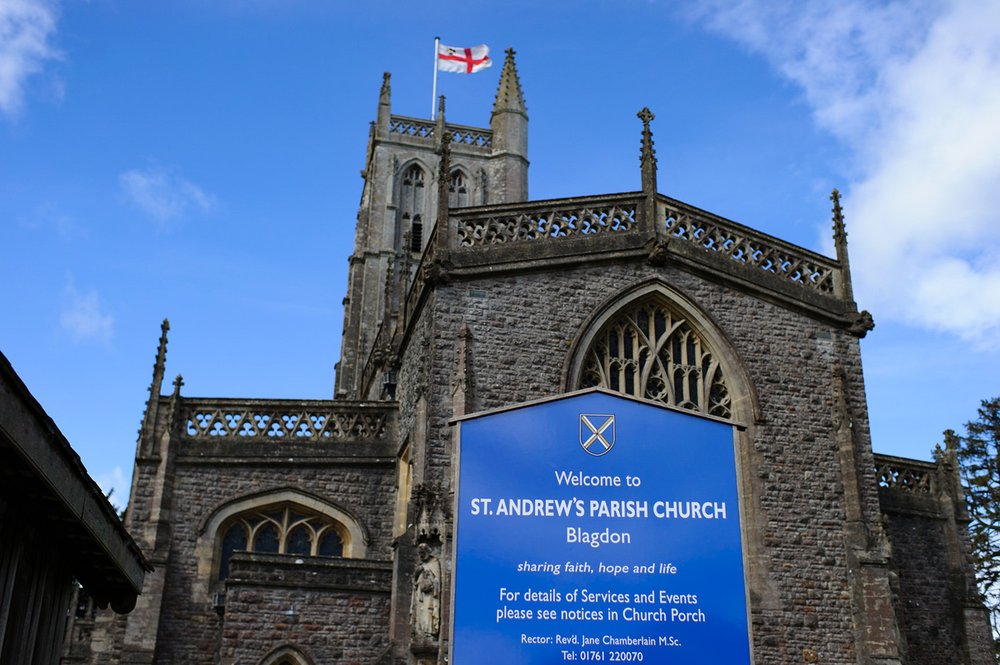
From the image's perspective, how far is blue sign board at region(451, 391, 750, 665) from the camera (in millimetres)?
6121

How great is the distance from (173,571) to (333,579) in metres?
3.48

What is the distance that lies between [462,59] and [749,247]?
35098mm

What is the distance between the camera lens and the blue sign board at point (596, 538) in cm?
612

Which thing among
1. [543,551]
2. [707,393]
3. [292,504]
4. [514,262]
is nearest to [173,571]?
[292,504]

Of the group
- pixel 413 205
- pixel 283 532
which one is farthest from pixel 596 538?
pixel 413 205

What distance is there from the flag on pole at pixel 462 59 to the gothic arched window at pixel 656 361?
35.6 m

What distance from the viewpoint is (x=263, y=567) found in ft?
55.3

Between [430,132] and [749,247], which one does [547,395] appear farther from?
[430,132]

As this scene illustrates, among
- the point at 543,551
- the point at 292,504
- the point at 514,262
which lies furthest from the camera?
the point at 292,504

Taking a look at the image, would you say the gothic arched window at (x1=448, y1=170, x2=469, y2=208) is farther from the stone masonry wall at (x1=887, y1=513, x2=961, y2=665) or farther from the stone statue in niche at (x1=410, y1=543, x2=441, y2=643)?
the stone statue in niche at (x1=410, y1=543, x2=441, y2=643)

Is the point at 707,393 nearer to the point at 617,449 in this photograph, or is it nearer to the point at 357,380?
the point at 617,449

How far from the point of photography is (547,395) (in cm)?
1772

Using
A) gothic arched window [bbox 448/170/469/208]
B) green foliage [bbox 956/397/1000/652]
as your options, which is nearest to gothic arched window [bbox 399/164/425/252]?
gothic arched window [bbox 448/170/469/208]

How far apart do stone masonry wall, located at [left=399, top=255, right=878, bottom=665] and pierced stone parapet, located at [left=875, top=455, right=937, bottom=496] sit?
2.61 meters
